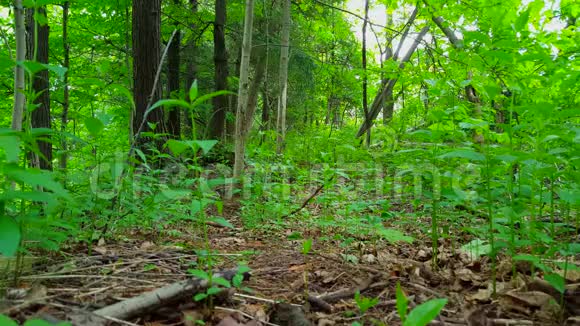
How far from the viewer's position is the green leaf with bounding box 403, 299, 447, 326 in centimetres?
102

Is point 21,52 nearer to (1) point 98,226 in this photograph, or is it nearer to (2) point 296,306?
(1) point 98,226

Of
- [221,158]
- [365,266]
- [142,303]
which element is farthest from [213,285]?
[221,158]

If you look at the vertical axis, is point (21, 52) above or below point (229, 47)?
below

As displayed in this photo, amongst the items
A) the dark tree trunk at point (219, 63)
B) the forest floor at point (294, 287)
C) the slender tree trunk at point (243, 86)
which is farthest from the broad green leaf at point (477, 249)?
the dark tree trunk at point (219, 63)

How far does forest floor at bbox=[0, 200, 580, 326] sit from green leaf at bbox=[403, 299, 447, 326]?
42cm

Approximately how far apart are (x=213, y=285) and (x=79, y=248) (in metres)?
1.14

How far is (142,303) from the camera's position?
4.45 ft

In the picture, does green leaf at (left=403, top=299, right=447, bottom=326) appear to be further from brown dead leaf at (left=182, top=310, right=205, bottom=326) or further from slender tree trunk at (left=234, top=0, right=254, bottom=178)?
slender tree trunk at (left=234, top=0, right=254, bottom=178)

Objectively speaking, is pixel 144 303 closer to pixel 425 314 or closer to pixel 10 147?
pixel 10 147

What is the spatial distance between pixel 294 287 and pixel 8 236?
47.5 inches

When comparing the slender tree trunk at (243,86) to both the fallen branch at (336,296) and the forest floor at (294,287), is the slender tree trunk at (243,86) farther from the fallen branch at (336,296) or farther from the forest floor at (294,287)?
the fallen branch at (336,296)

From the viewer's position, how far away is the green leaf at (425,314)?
102cm

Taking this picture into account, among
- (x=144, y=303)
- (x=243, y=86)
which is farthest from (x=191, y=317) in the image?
(x=243, y=86)

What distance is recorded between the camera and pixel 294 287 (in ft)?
6.08
